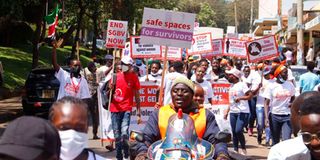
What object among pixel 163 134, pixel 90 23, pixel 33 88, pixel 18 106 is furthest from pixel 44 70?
pixel 90 23

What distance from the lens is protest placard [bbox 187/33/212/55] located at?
17.9 m

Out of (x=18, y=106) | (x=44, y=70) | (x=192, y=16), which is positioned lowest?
(x=18, y=106)

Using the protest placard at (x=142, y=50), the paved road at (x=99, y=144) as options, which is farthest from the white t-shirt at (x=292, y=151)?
the protest placard at (x=142, y=50)

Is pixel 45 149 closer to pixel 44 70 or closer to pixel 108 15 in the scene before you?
pixel 44 70

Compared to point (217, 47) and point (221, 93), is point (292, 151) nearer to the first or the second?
point (221, 93)

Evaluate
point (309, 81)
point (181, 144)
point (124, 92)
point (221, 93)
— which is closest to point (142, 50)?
point (221, 93)

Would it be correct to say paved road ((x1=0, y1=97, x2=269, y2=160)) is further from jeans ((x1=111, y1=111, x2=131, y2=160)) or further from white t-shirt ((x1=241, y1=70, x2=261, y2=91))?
white t-shirt ((x1=241, y1=70, x2=261, y2=91))

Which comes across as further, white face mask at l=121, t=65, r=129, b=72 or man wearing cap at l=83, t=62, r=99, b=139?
man wearing cap at l=83, t=62, r=99, b=139

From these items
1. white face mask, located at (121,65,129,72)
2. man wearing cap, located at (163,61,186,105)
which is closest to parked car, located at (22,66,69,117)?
man wearing cap, located at (163,61,186,105)

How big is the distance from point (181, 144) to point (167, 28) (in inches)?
255

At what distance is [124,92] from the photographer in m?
10.6

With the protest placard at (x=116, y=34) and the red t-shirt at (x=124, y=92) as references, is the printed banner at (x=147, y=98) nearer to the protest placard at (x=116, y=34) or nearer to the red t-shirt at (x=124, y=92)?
the protest placard at (x=116, y=34)

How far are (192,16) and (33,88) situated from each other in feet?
20.0

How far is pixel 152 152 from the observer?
578 cm
